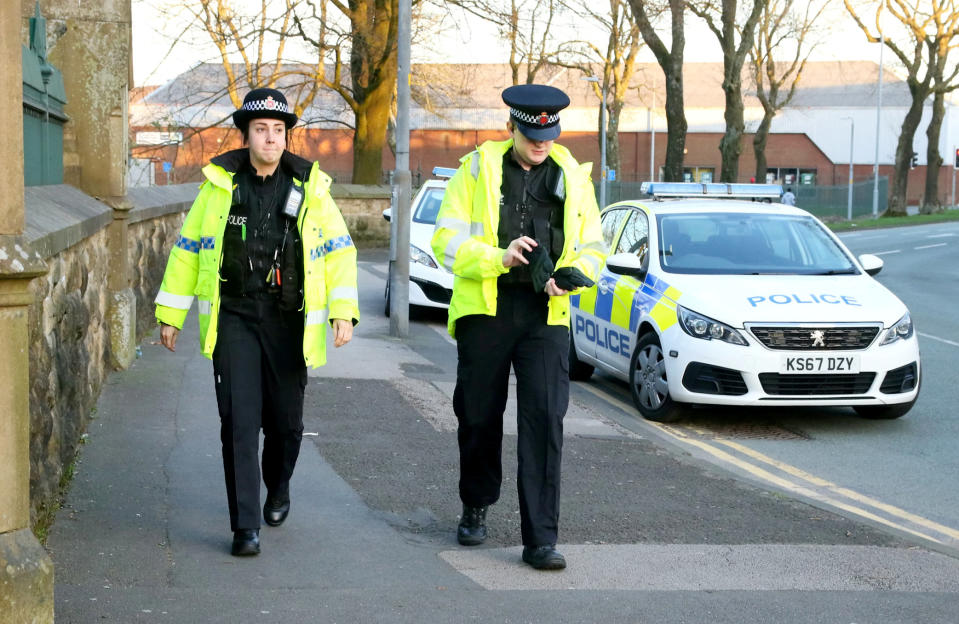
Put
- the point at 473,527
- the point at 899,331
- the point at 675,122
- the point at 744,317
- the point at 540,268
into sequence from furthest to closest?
the point at 675,122 < the point at 899,331 < the point at 744,317 < the point at 473,527 < the point at 540,268

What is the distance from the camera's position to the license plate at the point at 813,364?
28.7ft

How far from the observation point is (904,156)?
53.9 m

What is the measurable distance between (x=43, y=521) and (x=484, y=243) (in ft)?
7.18

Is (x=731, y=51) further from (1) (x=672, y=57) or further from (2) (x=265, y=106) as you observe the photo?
(2) (x=265, y=106)

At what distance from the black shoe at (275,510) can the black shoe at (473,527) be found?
813 millimetres

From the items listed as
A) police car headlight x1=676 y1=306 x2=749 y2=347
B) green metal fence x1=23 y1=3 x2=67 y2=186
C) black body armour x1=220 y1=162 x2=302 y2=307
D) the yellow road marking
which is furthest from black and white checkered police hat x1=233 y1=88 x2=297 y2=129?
police car headlight x1=676 y1=306 x2=749 y2=347

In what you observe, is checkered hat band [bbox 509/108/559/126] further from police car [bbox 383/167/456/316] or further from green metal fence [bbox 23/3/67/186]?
police car [bbox 383/167/456/316]

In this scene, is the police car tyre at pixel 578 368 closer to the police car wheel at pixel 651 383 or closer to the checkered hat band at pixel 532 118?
the police car wheel at pixel 651 383

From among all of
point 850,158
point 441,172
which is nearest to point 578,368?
point 441,172

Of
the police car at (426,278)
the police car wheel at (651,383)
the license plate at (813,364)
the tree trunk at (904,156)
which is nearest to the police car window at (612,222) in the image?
the police car wheel at (651,383)

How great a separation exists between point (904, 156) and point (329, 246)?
171 ft

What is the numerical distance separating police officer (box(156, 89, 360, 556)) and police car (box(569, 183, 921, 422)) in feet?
13.6

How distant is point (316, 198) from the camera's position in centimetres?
536

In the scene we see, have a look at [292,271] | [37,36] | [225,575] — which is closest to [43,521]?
[225,575]
